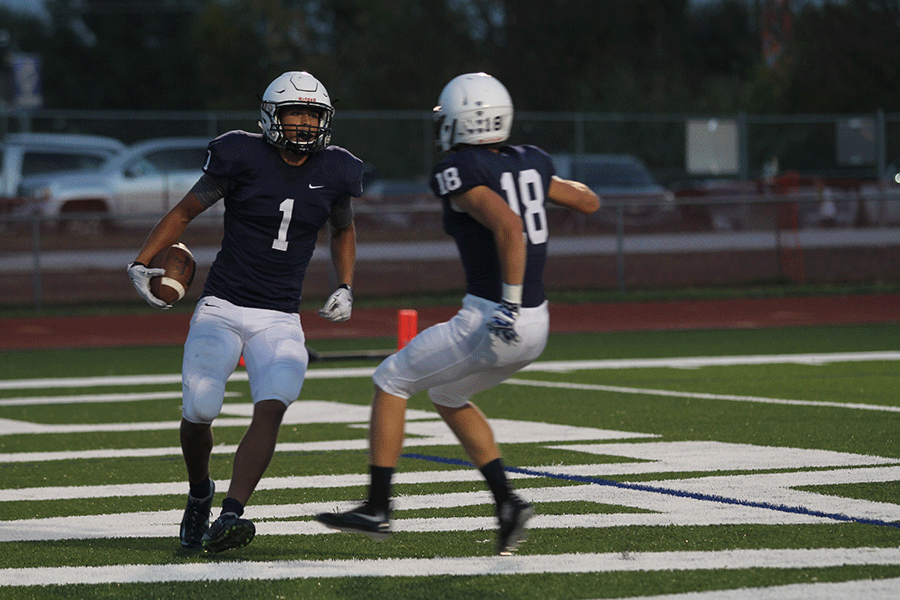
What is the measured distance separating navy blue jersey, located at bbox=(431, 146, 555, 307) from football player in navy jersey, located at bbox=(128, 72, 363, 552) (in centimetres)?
71

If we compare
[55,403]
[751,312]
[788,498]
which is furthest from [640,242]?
[788,498]

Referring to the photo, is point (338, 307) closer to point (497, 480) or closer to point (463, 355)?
point (463, 355)

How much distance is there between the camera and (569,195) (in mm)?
5438

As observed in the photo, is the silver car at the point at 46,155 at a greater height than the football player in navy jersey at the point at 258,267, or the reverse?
the silver car at the point at 46,155

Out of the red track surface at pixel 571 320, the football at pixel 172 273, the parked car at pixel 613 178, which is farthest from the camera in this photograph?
the parked car at pixel 613 178

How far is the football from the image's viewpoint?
5.75 metres

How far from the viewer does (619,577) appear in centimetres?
487

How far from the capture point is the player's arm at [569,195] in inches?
213

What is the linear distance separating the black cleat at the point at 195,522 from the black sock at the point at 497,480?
3.81 ft

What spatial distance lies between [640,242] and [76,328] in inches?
361

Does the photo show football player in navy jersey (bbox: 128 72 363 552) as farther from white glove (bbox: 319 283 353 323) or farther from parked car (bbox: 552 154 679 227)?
parked car (bbox: 552 154 679 227)

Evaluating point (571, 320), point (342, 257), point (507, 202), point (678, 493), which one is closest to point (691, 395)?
point (678, 493)

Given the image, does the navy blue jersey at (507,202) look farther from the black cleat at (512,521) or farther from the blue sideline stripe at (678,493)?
the blue sideline stripe at (678,493)

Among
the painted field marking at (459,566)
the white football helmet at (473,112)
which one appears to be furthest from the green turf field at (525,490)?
the white football helmet at (473,112)
